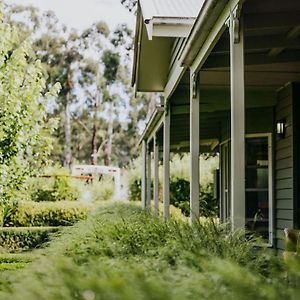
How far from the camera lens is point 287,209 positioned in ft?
28.5

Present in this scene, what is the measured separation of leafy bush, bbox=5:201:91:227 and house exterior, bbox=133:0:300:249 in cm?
692

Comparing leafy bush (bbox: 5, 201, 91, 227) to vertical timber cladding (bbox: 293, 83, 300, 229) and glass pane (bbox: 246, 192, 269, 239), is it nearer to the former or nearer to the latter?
glass pane (bbox: 246, 192, 269, 239)

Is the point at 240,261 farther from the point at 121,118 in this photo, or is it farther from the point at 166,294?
the point at 121,118

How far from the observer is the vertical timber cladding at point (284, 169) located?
28.0 ft

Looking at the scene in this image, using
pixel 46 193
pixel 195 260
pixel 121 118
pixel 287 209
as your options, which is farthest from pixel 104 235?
pixel 121 118

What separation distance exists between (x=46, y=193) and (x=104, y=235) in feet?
59.9

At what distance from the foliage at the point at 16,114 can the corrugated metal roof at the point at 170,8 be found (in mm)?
3401

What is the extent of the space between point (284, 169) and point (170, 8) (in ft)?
8.87

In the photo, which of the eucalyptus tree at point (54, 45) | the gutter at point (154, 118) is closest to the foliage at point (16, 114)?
the gutter at point (154, 118)

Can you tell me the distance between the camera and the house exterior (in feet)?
16.5

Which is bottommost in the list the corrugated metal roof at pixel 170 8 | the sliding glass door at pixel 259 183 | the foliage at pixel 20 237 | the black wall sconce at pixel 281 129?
the foliage at pixel 20 237

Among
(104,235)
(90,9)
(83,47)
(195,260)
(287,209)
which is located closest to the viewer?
(195,260)

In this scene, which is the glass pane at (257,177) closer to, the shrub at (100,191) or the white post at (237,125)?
the white post at (237,125)

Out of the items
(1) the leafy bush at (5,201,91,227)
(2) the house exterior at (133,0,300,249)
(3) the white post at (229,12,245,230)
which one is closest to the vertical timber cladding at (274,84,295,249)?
(2) the house exterior at (133,0,300,249)
